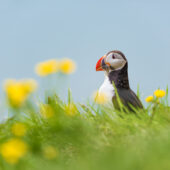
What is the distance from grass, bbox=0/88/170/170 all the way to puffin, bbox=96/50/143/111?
1.46 feet

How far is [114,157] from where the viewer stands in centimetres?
149

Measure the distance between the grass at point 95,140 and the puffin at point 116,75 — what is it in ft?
1.46

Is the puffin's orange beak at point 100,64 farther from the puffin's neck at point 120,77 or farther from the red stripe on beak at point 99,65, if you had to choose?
the puffin's neck at point 120,77

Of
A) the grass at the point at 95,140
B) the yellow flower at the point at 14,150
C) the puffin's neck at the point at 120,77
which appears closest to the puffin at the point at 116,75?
the puffin's neck at the point at 120,77

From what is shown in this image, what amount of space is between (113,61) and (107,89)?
1.14 ft

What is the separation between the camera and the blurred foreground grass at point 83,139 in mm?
1480

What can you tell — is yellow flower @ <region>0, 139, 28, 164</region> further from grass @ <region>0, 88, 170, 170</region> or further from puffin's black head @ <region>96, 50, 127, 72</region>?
puffin's black head @ <region>96, 50, 127, 72</region>

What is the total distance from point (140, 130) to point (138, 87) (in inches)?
66.3

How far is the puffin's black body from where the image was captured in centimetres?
334

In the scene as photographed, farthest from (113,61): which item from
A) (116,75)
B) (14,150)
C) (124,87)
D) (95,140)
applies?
(14,150)

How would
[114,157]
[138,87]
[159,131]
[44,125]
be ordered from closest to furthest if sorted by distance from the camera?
[114,157] → [159,131] → [44,125] → [138,87]

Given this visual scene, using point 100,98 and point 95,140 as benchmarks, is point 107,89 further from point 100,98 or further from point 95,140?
point 95,140

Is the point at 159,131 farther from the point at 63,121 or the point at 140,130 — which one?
the point at 63,121

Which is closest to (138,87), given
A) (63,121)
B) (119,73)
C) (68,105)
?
(119,73)
